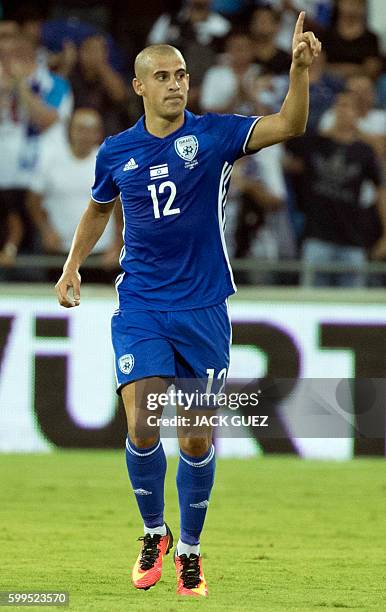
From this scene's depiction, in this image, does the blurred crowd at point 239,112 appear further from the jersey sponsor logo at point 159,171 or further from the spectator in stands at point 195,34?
the jersey sponsor logo at point 159,171

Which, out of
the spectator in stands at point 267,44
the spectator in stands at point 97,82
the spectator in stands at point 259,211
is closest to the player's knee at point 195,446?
the spectator in stands at point 259,211

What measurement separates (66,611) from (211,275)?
1.82 metres

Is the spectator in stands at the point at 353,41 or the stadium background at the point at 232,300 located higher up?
the spectator in stands at the point at 353,41

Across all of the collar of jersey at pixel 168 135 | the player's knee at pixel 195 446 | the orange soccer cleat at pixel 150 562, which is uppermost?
the collar of jersey at pixel 168 135

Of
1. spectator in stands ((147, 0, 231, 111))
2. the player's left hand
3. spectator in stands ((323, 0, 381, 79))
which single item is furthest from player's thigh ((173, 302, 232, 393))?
spectator in stands ((323, 0, 381, 79))

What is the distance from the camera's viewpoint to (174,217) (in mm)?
6414

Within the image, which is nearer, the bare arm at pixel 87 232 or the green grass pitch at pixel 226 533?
the green grass pitch at pixel 226 533

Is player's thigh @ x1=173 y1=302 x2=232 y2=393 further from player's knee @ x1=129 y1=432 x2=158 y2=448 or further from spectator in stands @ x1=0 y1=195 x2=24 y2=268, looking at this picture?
spectator in stands @ x1=0 y1=195 x2=24 y2=268

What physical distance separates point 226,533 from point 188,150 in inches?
112

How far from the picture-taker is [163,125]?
648 cm

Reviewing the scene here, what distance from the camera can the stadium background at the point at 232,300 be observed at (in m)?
10.6

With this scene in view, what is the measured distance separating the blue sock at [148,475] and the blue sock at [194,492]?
111mm

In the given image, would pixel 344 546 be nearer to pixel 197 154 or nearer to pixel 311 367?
pixel 197 154

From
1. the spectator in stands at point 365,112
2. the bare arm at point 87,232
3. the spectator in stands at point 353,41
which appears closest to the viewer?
the bare arm at point 87,232
